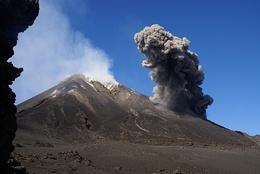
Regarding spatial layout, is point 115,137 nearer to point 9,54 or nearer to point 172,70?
point 172,70

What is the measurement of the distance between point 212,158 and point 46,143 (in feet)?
44.2

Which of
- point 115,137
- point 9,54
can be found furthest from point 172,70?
point 9,54

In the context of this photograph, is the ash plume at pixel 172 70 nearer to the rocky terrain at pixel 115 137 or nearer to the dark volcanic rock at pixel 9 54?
the rocky terrain at pixel 115 137

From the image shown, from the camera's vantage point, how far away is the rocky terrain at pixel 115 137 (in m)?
37.8

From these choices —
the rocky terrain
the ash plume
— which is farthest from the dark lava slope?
the ash plume

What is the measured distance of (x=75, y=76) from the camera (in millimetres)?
88875

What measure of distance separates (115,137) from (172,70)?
20.8 meters

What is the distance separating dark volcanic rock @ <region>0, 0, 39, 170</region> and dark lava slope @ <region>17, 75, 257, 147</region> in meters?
33.7

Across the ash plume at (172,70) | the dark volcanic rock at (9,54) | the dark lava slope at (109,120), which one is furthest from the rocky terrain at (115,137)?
the dark volcanic rock at (9,54)

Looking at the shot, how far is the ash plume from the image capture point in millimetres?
78562

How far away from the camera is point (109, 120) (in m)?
69.7

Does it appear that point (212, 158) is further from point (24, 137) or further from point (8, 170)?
point (8, 170)

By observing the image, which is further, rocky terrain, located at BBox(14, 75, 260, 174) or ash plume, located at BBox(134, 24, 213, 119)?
ash plume, located at BBox(134, 24, 213, 119)

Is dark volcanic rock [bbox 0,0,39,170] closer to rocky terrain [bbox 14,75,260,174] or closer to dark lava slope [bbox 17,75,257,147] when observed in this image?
rocky terrain [bbox 14,75,260,174]
